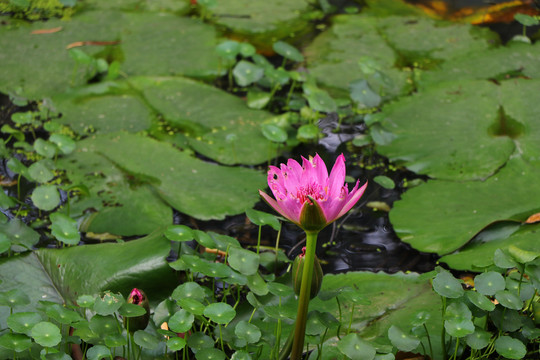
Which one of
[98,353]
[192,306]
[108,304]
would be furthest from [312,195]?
[98,353]

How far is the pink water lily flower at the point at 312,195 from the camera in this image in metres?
1.42

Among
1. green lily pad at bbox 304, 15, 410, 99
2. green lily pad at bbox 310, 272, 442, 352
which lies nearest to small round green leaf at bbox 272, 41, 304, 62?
green lily pad at bbox 304, 15, 410, 99

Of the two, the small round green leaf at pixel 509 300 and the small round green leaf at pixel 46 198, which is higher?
the small round green leaf at pixel 509 300

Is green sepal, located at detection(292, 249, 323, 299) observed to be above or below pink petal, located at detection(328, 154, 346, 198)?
below

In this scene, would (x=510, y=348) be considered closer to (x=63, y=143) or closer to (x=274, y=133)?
(x=274, y=133)

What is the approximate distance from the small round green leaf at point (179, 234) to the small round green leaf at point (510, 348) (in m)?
0.91

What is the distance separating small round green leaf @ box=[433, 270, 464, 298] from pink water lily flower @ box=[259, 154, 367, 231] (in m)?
0.43

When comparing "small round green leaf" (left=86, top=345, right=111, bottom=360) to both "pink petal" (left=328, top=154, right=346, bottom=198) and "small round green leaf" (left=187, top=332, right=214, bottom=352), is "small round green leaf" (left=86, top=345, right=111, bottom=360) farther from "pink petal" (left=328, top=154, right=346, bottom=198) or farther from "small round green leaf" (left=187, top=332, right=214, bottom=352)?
"pink petal" (left=328, top=154, right=346, bottom=198)

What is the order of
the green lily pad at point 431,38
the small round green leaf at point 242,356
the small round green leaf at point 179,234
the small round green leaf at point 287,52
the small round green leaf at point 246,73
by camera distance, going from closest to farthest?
the small round green leaf at point 242,356 → the small round green leaf at point 179,234 → the small round green leaf at point 246,73 → the small round green leaf at point 287,52 → the green lily pad at point 431,38

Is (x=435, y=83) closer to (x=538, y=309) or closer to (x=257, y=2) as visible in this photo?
(x=257, y=2)

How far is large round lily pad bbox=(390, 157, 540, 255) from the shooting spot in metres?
2.45

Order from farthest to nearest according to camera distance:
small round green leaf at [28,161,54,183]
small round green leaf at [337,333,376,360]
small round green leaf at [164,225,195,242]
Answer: small round green leaf at [28,161,54,183]
small round green leaf at [164,225,195,242]
small round green leaf at [337,333,376,360]

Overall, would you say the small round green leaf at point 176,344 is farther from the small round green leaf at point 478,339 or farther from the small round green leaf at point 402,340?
the small round green leaf at point 478,339

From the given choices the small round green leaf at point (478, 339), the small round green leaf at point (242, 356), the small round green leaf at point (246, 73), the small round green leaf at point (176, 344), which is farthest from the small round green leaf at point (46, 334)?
the small round green leaf at point (246, 73)
